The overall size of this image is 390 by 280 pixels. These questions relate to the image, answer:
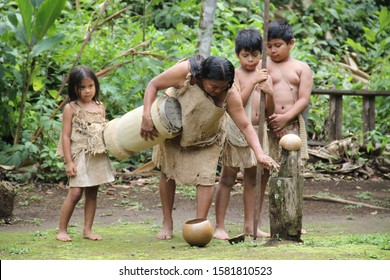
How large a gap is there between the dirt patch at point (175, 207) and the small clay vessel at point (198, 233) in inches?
53.4

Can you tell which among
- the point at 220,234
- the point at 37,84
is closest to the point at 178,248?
the point at 220,234

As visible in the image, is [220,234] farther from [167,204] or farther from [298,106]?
[298,106]

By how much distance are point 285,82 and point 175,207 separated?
211 cm

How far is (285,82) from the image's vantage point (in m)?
5.78

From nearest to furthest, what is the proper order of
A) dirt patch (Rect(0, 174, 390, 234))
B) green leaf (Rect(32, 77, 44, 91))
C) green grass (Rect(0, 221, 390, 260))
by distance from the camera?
green grass (Rect(0, 221, 390, 260)) → dirt patch (Rect(0, 174, 390, 234)) → green leaf (Rect(32, 77, 44, 91))

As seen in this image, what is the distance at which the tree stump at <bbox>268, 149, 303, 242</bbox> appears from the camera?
473cm

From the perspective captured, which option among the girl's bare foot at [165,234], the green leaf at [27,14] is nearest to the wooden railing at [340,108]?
the green leaf at [27,14]

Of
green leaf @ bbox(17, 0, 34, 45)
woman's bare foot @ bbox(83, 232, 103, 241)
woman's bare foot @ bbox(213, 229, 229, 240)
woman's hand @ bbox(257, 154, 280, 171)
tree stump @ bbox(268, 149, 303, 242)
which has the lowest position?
woman's bare foot @ bbox(83, 232, 103, 241)

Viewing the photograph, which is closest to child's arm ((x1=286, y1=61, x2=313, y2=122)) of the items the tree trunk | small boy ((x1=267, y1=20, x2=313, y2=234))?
small boy ((x1=267, y1=20, x2=313, y2=234))

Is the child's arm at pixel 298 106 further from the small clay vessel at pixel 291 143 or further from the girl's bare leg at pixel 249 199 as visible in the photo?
the small clay vessel at pixel 291 143

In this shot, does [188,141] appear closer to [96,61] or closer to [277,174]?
[277,174]

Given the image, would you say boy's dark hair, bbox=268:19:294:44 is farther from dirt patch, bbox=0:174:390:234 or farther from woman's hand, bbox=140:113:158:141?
dirt patch, bbox=0:174:390:234

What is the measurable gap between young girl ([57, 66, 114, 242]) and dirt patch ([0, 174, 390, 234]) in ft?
2.70

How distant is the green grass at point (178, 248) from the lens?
174 inches
